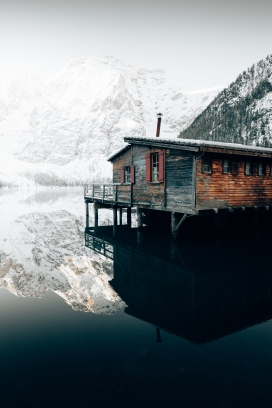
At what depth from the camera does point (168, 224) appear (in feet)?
77.9

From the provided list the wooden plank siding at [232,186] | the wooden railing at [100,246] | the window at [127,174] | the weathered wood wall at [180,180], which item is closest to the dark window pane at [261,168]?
the wooden plank siding at [232,186]

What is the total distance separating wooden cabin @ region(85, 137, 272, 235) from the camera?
16.5m

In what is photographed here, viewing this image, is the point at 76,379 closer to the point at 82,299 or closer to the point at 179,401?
the point at 179,401

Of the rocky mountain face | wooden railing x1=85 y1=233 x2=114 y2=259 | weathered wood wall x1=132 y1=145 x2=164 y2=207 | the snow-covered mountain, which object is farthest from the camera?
the rocky mountain face

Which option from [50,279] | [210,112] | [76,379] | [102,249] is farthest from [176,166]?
[210,112]

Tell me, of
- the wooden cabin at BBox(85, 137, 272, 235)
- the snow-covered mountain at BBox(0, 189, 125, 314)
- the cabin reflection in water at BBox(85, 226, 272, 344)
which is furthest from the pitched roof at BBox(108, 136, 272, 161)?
the snow-covered mountain at BBox(0, 189, 125, 314)

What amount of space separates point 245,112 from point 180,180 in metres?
83.5

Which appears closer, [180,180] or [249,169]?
[180,180]

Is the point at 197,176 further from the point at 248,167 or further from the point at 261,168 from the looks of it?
the point at 261,168

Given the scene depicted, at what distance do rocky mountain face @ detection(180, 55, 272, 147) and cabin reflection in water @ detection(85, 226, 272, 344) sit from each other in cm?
6533

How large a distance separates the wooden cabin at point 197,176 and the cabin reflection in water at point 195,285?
239cm

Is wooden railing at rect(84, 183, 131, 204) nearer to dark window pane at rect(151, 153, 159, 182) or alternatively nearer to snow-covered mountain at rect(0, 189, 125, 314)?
dark window pane at rect(151, 153, 159, 182)

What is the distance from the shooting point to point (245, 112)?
9019cm

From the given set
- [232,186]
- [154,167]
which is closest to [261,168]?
[232,186]
